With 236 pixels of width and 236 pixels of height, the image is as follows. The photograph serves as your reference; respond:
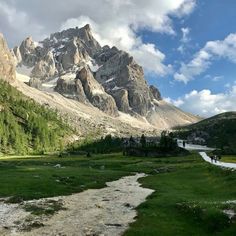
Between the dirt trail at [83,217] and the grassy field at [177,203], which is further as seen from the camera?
the dirt trail at [83,217]

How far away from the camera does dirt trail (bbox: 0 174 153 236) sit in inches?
1469

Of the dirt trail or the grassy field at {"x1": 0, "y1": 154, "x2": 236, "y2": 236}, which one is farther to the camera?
the dirt trail

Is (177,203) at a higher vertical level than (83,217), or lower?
higher

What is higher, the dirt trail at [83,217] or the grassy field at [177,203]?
the grassy field at [177,203]

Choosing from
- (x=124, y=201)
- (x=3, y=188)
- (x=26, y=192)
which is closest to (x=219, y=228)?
(x=124, y=201)

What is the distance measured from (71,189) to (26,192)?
975 centimetres

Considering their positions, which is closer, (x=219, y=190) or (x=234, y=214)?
(x=234, y=214)

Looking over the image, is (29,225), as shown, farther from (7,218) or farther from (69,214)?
(69,214)

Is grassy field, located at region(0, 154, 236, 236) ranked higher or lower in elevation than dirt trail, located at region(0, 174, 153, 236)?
higher

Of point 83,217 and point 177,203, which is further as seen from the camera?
point 177,203

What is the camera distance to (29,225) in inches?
1554

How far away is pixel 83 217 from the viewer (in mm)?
43938

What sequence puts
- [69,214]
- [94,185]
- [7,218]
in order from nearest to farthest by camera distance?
[7,218]
[69,214]
[94,185]

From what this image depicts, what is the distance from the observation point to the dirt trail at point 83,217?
1469 inches
